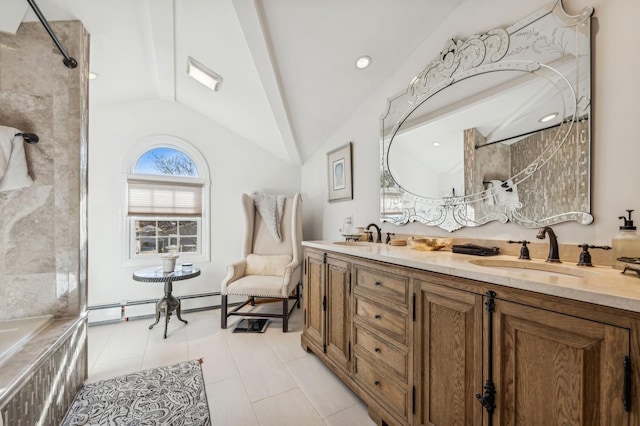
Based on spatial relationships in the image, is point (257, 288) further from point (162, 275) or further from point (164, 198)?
point (164, 198)

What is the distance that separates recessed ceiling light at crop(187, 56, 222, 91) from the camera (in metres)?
2.38

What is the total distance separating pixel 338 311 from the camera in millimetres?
1830

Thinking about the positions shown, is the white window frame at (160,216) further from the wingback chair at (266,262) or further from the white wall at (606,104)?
the white wall at (606,104)

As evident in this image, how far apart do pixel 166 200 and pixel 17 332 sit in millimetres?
2042

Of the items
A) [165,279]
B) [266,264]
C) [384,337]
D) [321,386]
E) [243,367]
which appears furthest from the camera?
[266,264]

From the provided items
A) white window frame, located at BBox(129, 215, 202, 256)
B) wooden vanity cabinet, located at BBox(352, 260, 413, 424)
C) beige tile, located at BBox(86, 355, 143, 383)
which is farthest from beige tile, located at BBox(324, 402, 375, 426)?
white window frame, located at BBox(129, 215, 202, 256)

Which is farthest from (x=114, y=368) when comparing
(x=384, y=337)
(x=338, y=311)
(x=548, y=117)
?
(x=548, y=117)

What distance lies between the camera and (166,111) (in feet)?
10.7

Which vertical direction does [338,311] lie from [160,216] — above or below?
below

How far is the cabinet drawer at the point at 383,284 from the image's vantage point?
51.6 inches

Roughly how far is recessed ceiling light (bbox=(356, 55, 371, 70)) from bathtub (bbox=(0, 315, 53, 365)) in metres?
2.85

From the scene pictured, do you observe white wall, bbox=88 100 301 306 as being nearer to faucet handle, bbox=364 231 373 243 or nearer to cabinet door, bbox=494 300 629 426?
faucet handle, bbox=364 231 373 243

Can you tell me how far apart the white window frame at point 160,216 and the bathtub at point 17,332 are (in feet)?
4.94

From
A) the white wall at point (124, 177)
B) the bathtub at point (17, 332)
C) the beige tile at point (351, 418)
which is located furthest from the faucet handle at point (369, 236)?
the bathtub at point (17, 332)
